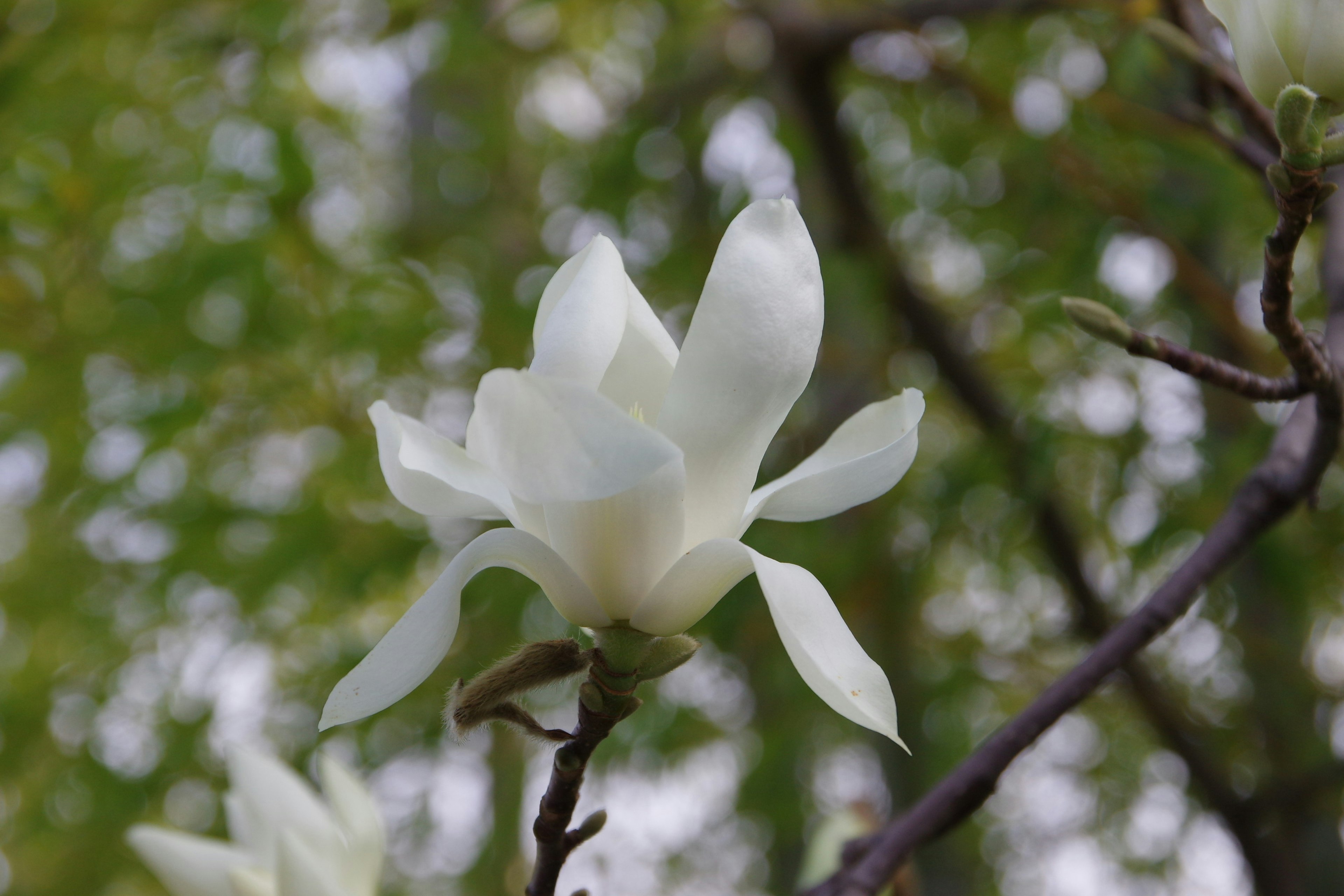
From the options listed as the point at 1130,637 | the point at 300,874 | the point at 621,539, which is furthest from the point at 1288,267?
the point at 300,874

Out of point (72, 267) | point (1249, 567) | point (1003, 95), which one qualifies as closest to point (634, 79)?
point (1003, 95)

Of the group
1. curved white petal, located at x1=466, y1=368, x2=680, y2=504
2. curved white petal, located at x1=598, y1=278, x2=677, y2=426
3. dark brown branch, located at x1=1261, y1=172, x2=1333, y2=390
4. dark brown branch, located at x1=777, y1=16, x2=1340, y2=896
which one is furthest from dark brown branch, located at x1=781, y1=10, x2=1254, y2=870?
curved white petal, located at x1=466, y1=368, x2=680, y2=504

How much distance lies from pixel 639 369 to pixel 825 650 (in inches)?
6.0

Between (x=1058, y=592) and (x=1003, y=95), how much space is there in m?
1.11

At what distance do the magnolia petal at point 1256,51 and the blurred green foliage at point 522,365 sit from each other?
804 millimetres

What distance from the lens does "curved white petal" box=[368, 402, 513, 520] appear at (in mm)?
443

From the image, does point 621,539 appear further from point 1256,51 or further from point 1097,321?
point 1256,51

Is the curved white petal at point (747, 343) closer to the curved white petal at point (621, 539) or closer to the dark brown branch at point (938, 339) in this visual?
the curved white petal at point (621, 539)

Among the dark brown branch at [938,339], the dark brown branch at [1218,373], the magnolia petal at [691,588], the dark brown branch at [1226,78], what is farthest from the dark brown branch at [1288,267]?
the dark brown branch at [938,339]

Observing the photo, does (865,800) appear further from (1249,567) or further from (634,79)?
(634,79)

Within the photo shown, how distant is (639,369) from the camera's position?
1.59ft

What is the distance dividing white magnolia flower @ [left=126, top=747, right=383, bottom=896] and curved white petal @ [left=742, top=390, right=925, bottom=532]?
0.41 metres

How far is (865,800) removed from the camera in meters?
0.95

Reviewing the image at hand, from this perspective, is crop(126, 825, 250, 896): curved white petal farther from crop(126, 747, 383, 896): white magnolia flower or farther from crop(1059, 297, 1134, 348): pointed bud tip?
crop(1059, 297, 1134, 348): pointed bud tip
